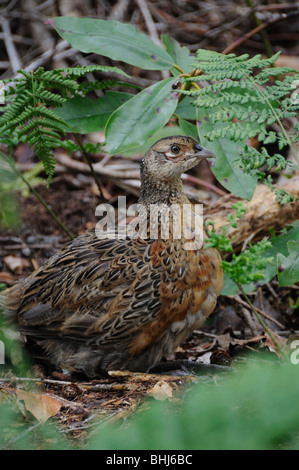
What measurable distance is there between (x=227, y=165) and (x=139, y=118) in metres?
0.64

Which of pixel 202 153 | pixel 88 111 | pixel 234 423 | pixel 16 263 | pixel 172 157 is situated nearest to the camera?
pixel 234 423

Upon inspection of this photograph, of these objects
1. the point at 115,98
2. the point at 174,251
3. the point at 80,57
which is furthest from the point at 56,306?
the point at 80,57

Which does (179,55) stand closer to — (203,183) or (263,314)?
(203,183)

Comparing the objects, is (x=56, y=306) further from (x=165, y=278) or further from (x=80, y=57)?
(x=80, y=57)

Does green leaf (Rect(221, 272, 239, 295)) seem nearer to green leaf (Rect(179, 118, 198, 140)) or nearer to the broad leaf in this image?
the broad leaf

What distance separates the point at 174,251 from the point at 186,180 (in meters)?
2.64

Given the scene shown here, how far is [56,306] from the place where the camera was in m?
3.97

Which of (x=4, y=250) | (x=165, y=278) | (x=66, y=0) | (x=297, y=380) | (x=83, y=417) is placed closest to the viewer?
(x=297, y=380)

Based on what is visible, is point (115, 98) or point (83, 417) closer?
point (83, 417)

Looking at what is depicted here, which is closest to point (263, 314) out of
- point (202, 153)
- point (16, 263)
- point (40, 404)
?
point (202, 153)

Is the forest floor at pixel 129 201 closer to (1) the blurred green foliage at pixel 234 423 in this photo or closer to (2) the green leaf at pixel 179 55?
(1) the blurred green foliage at pixel 234 423

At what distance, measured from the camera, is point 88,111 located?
445 cm

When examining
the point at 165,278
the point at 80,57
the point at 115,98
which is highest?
the point at 80,57

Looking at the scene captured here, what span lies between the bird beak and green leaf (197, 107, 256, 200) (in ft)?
0.24
